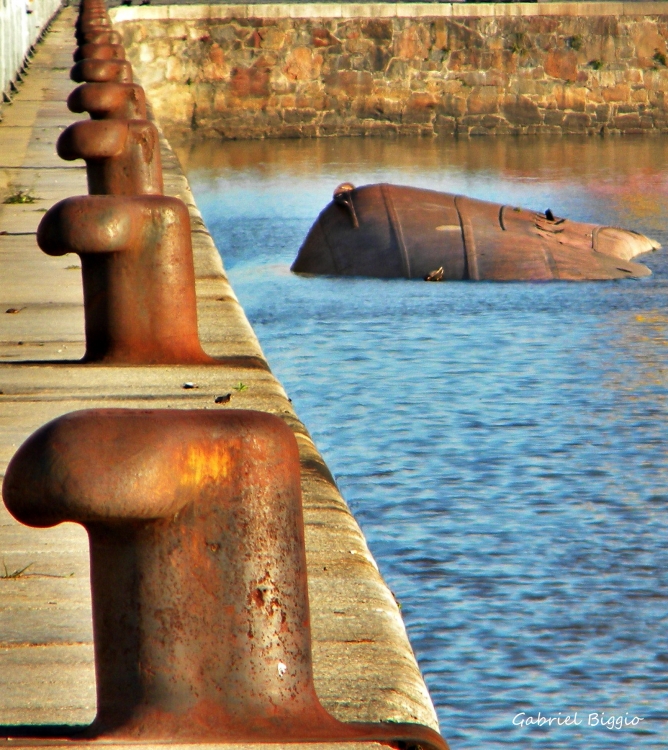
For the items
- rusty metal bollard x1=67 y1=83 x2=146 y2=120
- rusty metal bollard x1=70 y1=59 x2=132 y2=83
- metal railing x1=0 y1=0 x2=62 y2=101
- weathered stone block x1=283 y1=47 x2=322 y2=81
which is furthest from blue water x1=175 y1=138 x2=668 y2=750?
weathered stone block x1=283 y1=47 x2=322 y2=81

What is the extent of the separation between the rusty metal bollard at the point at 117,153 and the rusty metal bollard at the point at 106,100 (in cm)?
101

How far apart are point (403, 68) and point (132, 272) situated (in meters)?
19.2

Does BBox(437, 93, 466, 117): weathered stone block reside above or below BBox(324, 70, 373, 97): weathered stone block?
below

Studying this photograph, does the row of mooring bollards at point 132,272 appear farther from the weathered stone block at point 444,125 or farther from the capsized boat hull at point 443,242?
the weathered stone block at point 444,125

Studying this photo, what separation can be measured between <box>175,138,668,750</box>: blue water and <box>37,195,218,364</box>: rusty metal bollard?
3.53ft

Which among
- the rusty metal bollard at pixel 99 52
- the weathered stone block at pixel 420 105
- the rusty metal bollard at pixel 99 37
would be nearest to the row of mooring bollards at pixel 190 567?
the rusty metal bollard at pixel 99 52

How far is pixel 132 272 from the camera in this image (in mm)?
4230

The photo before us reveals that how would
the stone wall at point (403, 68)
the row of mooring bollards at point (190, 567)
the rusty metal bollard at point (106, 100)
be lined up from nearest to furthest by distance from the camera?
1. the row of mooring bollards at point (190, 567)
2. the rusty metal bollard at point (106, 100)
3. the stone wall at point (403, 68)

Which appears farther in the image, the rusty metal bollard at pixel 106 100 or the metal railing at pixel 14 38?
the metal railing at pixel 14 38

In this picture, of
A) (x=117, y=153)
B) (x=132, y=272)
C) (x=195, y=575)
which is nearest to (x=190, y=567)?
(x=195, y=575)

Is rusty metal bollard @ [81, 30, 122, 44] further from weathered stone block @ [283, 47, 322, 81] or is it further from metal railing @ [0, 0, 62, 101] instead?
weathered stone block @ [283, 47, 322, 81]

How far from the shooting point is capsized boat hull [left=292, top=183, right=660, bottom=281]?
38.2ft

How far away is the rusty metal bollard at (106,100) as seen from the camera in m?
7.19

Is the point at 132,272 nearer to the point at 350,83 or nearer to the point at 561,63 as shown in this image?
the point at 350,83
